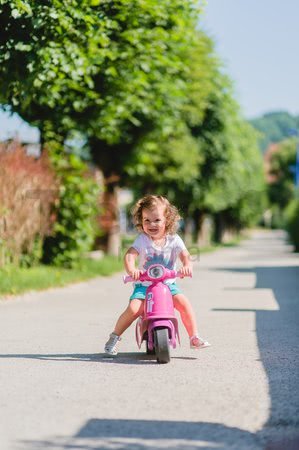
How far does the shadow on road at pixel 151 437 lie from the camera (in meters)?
4.71

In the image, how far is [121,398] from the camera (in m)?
6.02

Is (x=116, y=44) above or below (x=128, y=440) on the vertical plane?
above

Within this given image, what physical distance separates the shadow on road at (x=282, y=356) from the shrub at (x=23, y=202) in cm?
460

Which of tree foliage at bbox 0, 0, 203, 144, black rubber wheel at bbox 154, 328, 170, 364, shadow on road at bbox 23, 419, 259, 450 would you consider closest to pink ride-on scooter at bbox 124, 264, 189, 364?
black rubber wheel at bbox 154, 328, 170, 364

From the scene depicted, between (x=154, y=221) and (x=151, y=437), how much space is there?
318 centimetres

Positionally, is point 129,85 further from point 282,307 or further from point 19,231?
point 282,307

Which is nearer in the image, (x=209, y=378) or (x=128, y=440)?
(x=128, y=440)

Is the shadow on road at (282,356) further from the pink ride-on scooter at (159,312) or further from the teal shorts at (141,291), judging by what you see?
the teal shorts at (141,291)

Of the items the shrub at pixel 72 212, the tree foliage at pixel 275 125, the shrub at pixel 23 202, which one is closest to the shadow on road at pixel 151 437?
the shrub at pixel 23 202

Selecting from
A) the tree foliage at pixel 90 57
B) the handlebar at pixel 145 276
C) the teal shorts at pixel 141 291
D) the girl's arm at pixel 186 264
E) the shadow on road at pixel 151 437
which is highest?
the tree foliage at pixel 90 57

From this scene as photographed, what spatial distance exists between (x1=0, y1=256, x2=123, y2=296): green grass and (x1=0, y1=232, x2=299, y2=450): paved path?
107 inches

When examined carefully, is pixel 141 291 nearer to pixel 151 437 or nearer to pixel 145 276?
pixel 145 276

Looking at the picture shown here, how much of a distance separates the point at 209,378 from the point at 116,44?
38.4 ft

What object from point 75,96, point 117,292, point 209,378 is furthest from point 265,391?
point 75,96
